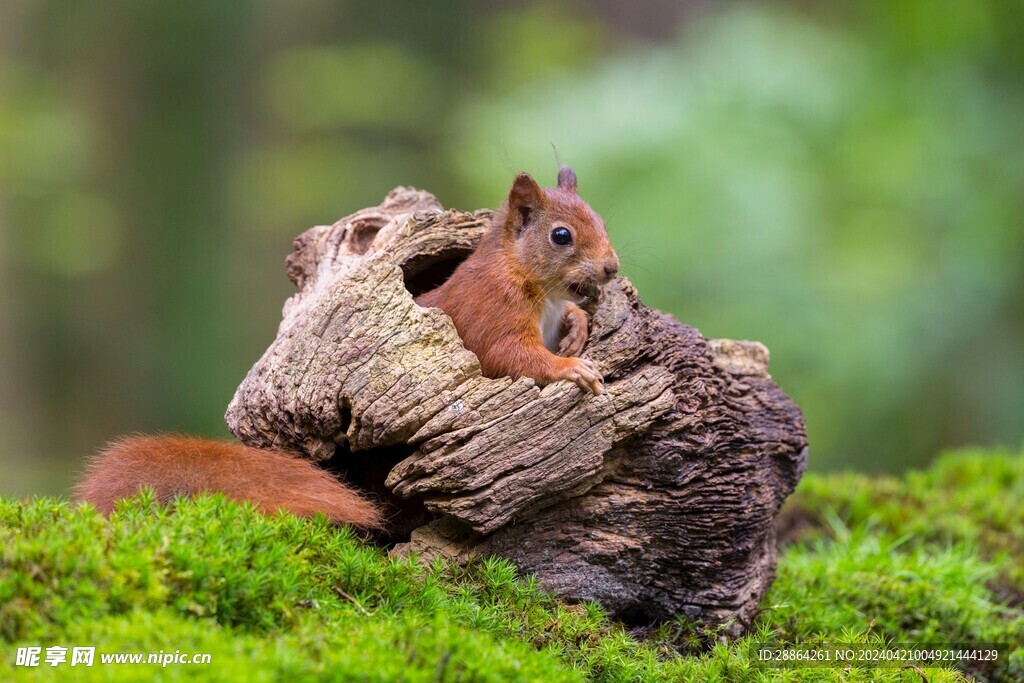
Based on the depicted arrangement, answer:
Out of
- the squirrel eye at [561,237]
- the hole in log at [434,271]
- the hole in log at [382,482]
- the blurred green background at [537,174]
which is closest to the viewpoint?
the hole in log at [382,482]

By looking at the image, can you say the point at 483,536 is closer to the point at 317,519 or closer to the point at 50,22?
the point at 317,519

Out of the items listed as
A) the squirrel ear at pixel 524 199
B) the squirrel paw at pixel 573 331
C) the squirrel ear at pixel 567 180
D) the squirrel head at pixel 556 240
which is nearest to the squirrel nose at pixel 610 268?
the squirrel head at pixel 556 240

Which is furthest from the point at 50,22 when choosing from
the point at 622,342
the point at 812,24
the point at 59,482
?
the point at 622,342

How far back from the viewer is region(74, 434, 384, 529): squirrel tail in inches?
148

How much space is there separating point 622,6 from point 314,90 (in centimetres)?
452

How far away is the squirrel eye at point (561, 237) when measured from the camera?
4426mm

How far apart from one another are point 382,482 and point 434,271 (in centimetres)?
124

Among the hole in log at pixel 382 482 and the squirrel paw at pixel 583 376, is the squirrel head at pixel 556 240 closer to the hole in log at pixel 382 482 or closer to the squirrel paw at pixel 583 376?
the squirrel paw at pixel 583 376

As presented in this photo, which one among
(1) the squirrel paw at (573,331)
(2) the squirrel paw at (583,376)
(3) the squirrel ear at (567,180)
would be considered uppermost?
(3) the squirrel ear at (567,180)

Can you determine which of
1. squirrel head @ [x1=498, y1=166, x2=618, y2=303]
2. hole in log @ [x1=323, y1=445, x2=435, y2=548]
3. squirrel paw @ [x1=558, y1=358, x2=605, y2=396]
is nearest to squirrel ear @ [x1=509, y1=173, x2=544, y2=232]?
squirrel head @ [x1=498, y1=166, x2=618, y2=303]

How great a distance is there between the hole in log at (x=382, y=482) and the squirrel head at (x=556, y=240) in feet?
3.42

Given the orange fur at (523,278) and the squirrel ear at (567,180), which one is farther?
the squirrel ear at (567,180)

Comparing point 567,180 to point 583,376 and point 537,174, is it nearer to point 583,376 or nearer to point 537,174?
point 583,376

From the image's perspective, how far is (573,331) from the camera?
15.1 ft
